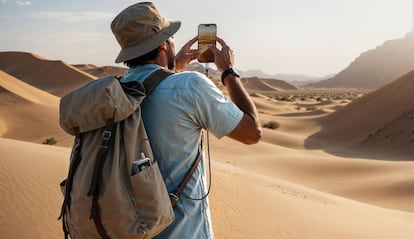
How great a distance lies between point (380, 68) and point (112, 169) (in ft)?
576

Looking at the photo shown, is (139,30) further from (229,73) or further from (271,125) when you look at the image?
(271,125)

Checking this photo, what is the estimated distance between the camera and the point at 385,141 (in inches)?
799

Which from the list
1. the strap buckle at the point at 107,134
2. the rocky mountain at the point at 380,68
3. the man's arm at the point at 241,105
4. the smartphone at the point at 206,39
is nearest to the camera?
the strap buckle at the point at 107,134

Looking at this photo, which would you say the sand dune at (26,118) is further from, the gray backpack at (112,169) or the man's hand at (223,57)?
the gray backpack at (112,169)

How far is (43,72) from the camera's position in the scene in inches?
2147

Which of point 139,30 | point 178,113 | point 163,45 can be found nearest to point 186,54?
point 163,45

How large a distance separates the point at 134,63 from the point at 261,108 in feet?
127

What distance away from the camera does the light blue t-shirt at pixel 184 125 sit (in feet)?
6.48

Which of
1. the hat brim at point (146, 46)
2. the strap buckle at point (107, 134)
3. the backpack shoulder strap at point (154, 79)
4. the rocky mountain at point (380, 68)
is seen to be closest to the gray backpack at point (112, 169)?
the strap buckle at point (107, 134)

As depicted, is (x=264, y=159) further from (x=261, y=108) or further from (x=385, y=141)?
(x=261, y=108)

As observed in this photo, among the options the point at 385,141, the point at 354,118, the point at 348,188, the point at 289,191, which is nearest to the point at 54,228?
the point at 289,191

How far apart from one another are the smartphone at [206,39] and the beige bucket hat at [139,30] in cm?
42

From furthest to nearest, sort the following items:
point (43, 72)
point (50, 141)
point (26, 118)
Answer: point (43, 72) < point (26, 118) < point (50, 141)

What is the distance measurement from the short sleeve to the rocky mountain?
5840 inches
